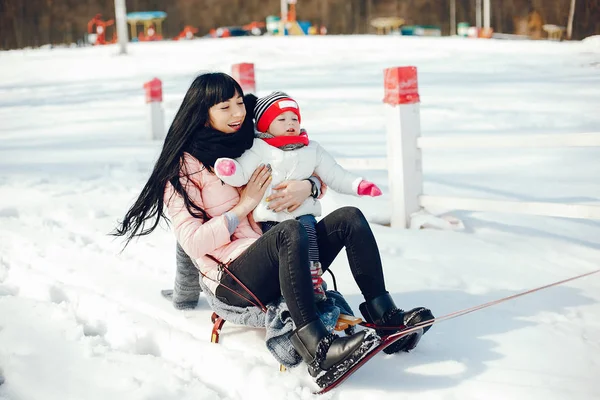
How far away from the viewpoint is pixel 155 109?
32.8 ft

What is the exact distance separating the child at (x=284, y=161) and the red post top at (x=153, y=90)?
6.89 metres

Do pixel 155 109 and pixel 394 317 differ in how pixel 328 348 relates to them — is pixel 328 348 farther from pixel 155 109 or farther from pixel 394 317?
pixel 155 109

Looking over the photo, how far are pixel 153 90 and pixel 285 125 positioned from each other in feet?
23.1

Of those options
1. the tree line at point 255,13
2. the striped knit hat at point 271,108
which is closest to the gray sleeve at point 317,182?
the striped knit hat at point 271,108

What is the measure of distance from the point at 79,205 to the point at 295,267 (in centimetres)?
346

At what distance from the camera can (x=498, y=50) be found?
72.9 ft

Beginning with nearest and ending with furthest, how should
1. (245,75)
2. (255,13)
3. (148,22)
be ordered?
(245,75) → (148,22) → (255,13)

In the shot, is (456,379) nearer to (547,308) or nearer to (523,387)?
(523,387)

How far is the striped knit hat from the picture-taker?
3.08 meters

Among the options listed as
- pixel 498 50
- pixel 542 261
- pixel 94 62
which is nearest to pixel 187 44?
pixel 94 62

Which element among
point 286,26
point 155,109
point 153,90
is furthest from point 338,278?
point 286,26

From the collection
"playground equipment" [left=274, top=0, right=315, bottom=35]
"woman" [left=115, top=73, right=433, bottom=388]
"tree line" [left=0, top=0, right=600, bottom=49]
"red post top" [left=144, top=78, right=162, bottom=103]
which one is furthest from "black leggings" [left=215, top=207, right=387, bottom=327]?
"tree line" [left=0, top=0, right=600, bottom=49]

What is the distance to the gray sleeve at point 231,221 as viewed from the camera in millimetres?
2926

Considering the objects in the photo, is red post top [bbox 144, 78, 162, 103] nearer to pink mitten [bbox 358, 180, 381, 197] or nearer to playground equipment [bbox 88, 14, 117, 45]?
pink mitten [bbox 358, 180, 381, 197]
